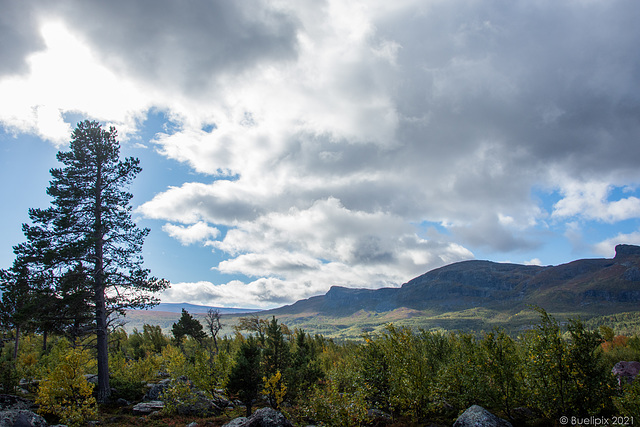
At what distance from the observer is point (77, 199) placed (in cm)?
2725

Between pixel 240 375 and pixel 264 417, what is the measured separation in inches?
366

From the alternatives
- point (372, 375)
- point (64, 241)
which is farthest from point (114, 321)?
point (372, 375)

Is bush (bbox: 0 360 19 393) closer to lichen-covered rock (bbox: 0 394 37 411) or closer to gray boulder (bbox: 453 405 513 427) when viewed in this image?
lichen-covered rock (bbox: 0 394 37 411)

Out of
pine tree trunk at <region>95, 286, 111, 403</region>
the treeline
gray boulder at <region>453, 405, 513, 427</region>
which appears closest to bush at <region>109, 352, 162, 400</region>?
the treeline

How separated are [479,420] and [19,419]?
24980mm

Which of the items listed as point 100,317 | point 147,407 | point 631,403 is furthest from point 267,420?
point 100,317

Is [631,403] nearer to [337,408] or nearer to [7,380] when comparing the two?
[337,408]

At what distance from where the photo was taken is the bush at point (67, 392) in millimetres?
18078

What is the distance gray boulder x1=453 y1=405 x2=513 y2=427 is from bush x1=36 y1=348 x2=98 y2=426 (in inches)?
903

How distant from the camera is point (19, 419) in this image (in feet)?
51.9

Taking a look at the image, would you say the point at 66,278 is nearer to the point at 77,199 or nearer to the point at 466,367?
the point at 77,199

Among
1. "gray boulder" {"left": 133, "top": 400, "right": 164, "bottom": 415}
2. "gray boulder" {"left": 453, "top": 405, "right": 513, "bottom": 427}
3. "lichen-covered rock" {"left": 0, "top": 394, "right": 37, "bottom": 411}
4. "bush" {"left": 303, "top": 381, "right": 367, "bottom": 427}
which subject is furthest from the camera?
"gray boulder" {"left": 133, "top": 400, "right": 164, "bottom": 415}

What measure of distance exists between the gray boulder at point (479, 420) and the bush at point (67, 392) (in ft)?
75.2

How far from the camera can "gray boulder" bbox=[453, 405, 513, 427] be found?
15000 mm
